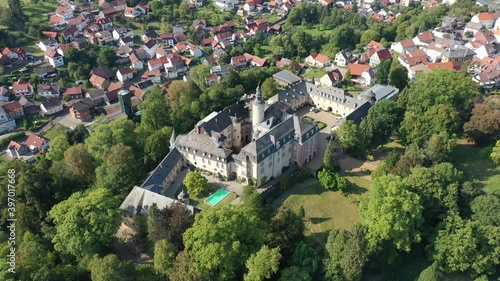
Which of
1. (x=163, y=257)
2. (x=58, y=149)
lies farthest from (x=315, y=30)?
(x=163, y=257)

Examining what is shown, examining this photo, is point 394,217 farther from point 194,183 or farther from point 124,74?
point 124,74

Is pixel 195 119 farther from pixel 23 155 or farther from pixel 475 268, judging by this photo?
pixel 475 268

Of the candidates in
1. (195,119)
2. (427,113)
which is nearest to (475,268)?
(427,113)

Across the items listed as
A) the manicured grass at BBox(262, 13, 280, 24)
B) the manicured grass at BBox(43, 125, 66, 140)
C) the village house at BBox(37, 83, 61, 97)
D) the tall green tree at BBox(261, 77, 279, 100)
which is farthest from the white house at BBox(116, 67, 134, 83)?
the manicured grass at BBox(262, 13, 280, 24)

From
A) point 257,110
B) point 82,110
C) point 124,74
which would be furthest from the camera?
point 124,74

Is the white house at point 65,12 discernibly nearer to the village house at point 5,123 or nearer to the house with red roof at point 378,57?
the village house at point 5,123

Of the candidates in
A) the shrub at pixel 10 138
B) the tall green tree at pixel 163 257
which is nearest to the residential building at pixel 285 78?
the tall green tree at pixel 163 257
